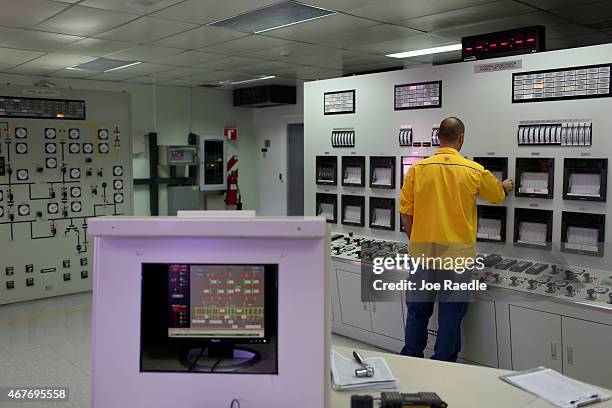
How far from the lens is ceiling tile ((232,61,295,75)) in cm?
600

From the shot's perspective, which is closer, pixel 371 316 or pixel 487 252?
pixel 487 252

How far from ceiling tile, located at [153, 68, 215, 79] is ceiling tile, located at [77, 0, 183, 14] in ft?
9.16

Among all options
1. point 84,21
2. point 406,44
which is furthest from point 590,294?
point 84,21

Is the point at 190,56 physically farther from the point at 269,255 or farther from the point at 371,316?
the point at 269,255

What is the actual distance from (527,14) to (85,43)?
364cm

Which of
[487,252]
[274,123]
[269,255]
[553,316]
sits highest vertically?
[274,123]

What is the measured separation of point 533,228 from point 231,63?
3.71 m

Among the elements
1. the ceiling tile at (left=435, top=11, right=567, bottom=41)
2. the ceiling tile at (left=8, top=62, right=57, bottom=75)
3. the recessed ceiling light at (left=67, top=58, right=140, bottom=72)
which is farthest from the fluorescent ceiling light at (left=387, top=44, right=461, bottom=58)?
the ceiling tile at (left=8, top=62, right=57, bottom=75)

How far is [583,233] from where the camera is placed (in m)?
3.40

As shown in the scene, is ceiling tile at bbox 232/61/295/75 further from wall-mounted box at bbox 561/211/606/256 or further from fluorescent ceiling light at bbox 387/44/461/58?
wall-mounted box at bbox 561/211/606/256

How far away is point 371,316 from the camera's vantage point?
4.45 meters

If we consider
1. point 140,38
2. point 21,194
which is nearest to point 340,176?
point 140,38

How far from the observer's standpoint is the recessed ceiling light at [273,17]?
3701 millimetres

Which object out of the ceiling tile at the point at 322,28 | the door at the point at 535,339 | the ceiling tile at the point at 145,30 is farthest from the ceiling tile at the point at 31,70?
the door at the point at 535,339
